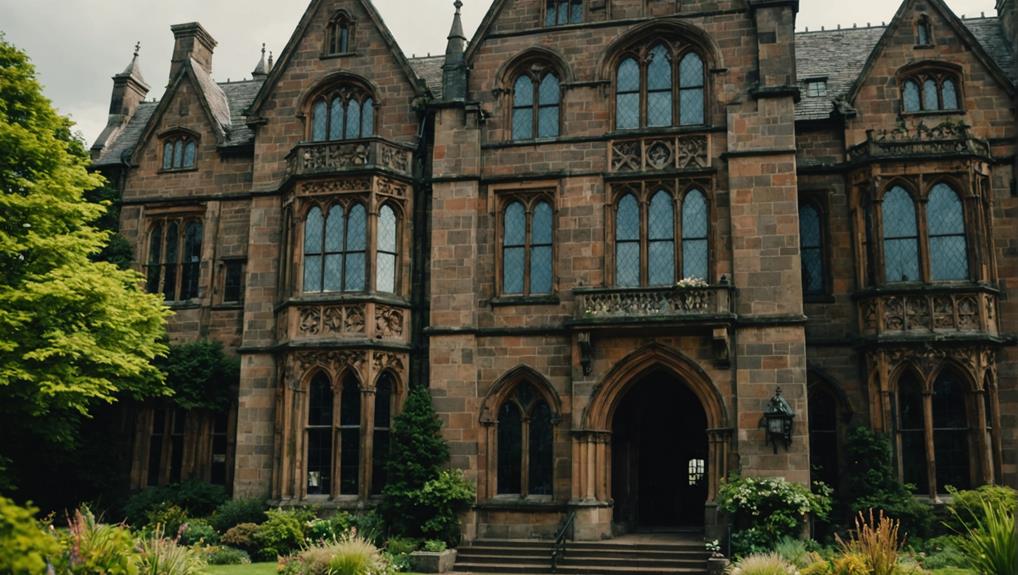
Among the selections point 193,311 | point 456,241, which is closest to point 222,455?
point 193,311

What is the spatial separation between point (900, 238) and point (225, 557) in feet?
60.9

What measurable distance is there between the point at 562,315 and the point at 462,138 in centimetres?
564

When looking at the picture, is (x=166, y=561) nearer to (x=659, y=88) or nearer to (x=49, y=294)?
(x=49, y=294)

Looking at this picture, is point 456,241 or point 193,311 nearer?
point 456,241

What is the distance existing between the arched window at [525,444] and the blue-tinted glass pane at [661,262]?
14.2 feet

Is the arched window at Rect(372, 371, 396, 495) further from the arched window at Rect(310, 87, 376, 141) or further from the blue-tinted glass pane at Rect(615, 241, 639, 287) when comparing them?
the arched window at Rect(310, 87, 376, 141)

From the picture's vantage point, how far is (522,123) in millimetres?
26938

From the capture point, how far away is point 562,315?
25328mm

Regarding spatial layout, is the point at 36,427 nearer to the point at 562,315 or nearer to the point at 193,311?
the point at 193,311

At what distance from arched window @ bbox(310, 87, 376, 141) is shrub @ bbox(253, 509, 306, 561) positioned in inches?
428

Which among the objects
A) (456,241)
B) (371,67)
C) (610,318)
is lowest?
(610,318)

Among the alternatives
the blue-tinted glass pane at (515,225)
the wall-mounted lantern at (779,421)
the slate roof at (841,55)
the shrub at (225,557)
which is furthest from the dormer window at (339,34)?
the wall-mounted lantern at (779,421)

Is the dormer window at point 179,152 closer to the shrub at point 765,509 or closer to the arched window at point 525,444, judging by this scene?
the arched window at point 525,444

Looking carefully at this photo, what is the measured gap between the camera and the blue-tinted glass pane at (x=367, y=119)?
27.9m
